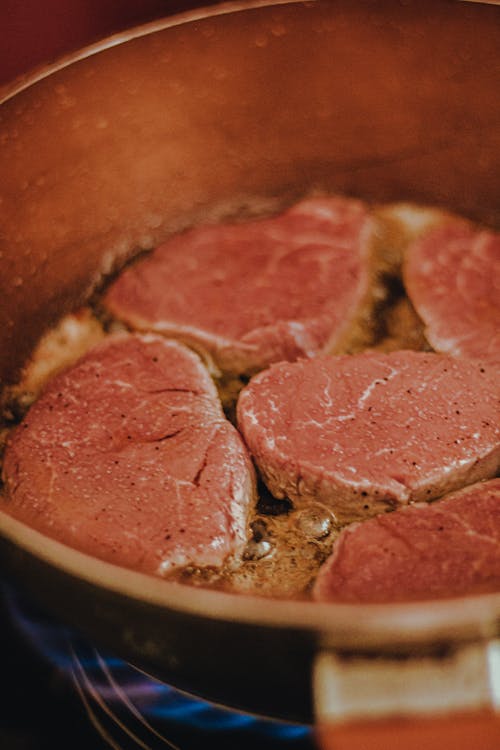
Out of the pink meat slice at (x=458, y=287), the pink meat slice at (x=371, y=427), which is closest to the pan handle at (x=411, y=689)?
the pink meat slice at (x=371, y=427)

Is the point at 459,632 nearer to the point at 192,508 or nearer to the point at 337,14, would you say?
the point at 192,508

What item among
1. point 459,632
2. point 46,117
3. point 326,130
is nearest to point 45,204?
point 46,117

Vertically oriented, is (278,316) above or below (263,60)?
below

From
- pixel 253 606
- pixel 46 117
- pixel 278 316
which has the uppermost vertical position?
pixel 46 117

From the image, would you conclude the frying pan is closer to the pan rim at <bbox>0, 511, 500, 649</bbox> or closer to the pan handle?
the pan rim at <bbox>0, 511, 500, 649</bbox>

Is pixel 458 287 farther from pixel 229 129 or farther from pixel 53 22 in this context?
pixel 53 22

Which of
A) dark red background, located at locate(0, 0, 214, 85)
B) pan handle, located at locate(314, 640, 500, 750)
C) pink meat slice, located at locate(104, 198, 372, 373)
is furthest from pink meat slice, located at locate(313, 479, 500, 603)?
dark red background, located at locate(0, 0, 214, 85)

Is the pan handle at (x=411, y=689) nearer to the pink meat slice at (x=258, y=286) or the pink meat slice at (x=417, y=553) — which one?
the pink meat slice at (x=417, y=553)
